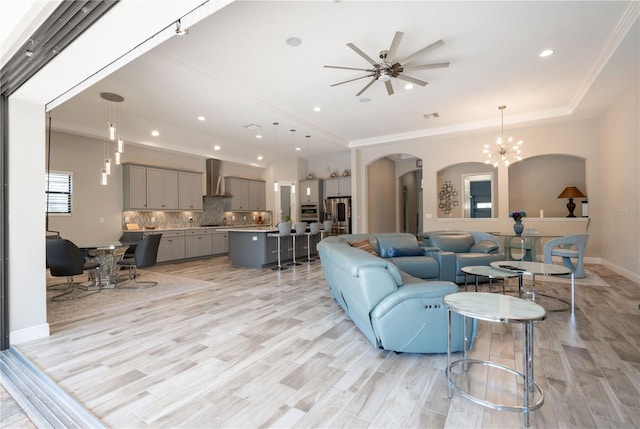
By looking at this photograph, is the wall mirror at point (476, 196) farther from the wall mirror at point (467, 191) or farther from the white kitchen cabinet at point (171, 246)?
the white kitchen cabinet at point (171, 246)

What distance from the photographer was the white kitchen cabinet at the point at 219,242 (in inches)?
337

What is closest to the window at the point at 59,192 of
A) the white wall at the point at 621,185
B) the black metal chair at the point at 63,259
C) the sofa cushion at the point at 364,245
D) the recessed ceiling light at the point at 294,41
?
the black metal chair at the point at 63,259

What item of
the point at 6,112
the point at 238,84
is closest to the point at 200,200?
the point at 238,84

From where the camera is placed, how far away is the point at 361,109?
6188 mm

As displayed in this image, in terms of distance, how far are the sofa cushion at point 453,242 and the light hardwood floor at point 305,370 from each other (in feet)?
6.20

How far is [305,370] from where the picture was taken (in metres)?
2.32

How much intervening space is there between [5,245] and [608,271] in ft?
29.4

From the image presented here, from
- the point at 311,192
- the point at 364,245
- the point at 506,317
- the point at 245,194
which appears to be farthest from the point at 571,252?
the point at 245,194

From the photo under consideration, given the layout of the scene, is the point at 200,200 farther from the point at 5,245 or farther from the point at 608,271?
the point at 608,271

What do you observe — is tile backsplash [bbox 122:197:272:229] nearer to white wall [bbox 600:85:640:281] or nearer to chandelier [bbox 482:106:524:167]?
chandelier [bbox 482:106:524:167]

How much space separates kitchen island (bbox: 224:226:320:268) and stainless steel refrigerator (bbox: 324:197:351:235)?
240 cm

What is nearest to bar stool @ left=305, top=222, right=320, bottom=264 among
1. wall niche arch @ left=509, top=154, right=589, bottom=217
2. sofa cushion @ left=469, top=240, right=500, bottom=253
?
sofa cushion @ left=469, top=240, right=500, bottom=253

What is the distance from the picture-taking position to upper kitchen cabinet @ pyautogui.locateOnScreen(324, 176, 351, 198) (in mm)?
9694

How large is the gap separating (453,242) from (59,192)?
7.78 metres
